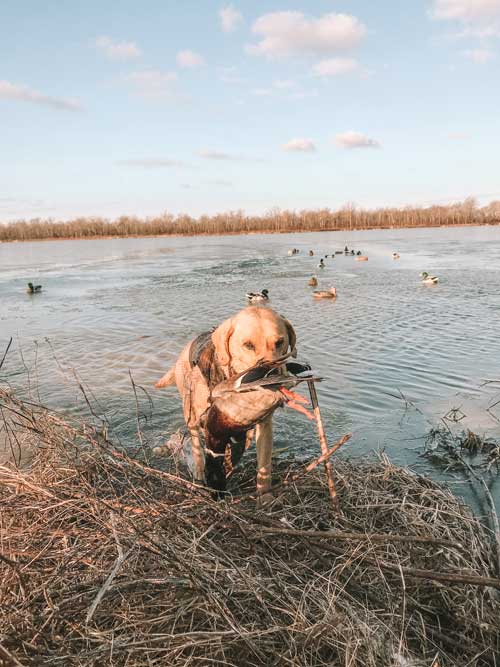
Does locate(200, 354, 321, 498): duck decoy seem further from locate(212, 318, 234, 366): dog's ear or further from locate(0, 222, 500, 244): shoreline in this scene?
locate(0, 222, 500, 244): shoreline

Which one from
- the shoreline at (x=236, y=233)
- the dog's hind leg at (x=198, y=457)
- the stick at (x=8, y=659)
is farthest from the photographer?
the shoreline at (x=236, y=233)

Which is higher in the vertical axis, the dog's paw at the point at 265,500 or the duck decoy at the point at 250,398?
the duck decoy at the point at 250,398

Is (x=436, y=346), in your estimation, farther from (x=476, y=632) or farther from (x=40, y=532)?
(x=40, y=532)

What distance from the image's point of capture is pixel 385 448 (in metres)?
6.14

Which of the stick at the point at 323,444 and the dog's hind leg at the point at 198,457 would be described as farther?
the dog's hind leg at the point at 198,457

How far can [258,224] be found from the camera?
93.6 metres

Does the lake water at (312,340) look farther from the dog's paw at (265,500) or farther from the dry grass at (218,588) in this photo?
the dog's paw at (265,500)

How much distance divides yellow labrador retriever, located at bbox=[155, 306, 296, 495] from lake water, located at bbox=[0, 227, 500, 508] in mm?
954

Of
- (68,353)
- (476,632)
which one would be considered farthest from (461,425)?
(68,353)

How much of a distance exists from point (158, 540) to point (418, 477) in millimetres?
2952

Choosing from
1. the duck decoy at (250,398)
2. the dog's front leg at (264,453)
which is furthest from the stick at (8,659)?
the dog's front leg at (264,453)

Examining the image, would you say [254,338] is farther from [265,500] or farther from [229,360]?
[265,500]

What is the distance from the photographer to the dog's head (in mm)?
3043

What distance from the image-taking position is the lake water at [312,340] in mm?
7082
